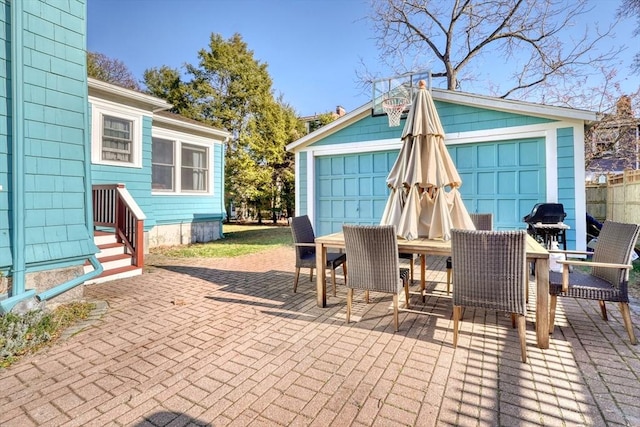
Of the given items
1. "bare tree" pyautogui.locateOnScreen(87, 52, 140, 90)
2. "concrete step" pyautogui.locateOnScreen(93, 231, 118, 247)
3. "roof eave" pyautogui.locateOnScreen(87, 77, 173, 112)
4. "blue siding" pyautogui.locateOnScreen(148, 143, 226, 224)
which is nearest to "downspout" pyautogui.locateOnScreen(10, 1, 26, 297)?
"concrete step" pyautogui.locateOnScreen(93, 231, 118, 247)

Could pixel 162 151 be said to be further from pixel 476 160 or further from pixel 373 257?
pixel 476 160

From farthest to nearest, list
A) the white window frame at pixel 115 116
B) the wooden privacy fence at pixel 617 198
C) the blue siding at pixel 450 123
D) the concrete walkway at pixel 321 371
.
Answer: the wooden privacy fence at pixel 617 198
the white window frame at pixel 115 116
the blue siding at pixel 450 123
the concrete walkway at pixel 321 371

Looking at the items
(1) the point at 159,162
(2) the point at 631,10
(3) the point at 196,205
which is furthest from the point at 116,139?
(2) the point at 631,10

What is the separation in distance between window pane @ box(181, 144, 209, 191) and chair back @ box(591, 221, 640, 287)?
948cm

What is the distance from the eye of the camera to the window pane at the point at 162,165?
343 inches

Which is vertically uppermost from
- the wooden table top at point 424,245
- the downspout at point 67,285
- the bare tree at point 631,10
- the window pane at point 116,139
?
the bare tree at point 631,10

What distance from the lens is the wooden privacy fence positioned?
24.5 feet

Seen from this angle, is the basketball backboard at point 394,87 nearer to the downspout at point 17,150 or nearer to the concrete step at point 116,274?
the concrete step at point 116,274

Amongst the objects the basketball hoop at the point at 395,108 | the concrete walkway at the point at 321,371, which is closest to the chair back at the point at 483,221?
the concrete walkway at the point at 321,371

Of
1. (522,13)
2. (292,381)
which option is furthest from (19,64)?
(522,13)

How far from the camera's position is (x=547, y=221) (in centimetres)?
564

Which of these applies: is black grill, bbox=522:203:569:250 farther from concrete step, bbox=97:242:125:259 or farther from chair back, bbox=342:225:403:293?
concrete step, bbox=97:242:125:259

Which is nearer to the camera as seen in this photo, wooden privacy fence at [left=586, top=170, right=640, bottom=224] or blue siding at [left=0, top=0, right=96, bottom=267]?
blue siding at [left=0, top=0, right=96, bottom=267]

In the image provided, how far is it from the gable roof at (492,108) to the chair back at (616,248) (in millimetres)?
3654
